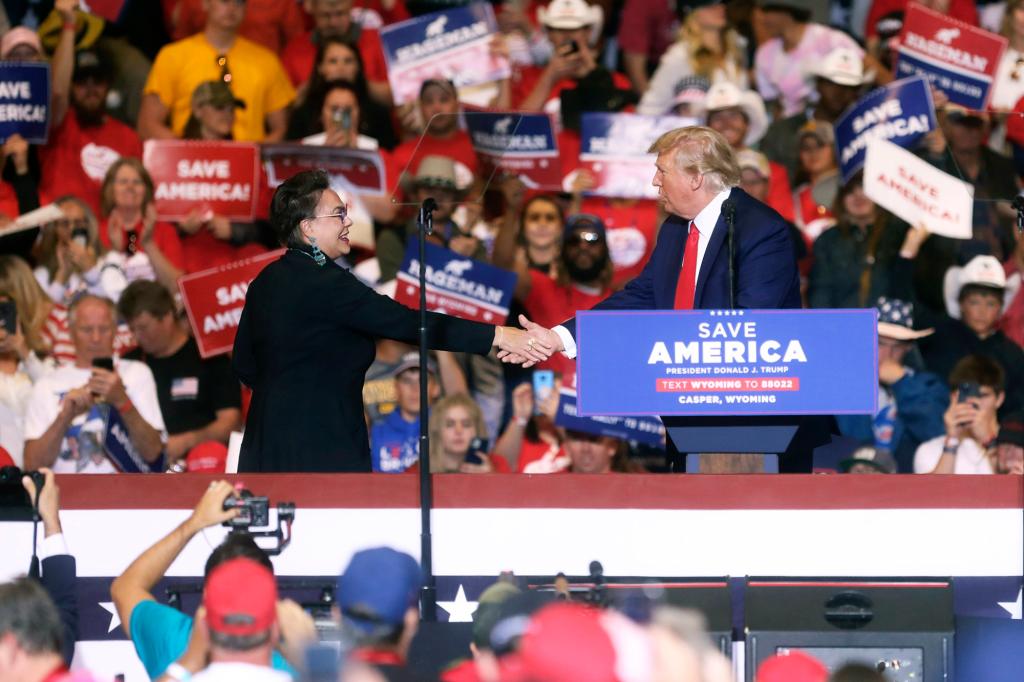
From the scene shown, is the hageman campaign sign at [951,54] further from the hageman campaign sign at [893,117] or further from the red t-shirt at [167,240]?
the red t-shirt at [167,240]

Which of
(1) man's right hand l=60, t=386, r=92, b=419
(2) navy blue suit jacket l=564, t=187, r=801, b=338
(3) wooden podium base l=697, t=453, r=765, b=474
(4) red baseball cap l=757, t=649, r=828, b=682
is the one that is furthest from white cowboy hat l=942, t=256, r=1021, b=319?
(4) red baseball cap l=757, t=649, r=828, b=682

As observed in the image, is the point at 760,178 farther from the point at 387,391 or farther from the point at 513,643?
the point at 513,643

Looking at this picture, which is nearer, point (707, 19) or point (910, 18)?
point (910, 18)

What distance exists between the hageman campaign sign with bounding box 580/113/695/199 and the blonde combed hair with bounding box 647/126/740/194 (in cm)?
302

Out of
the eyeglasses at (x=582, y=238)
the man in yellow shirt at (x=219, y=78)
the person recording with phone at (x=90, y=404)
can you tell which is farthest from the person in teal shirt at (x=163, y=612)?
the man in yellow shirt at (x=219, y=78)

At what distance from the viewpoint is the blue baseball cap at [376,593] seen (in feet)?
14.0

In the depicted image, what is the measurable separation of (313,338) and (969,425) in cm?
326

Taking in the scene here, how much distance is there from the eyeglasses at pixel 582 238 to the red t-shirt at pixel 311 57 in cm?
235

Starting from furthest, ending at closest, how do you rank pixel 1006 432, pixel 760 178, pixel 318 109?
pixel 318 109 → pixel 760 178 → pixel 1006 432

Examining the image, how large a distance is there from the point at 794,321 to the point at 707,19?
5487 mm

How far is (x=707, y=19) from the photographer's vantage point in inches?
440

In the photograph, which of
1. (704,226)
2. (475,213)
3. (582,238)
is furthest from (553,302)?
(704,226)

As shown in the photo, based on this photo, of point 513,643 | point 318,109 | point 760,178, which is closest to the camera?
point 513,643

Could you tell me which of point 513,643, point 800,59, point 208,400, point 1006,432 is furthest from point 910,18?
point 513,643
